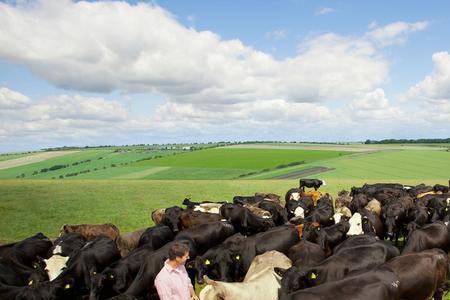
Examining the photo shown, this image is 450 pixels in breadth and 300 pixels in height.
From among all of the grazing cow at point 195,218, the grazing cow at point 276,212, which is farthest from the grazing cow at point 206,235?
the grazing cow at point 276,212

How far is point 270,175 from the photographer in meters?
52.2

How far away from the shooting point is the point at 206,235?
1313cm

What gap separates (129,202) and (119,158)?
5624cm

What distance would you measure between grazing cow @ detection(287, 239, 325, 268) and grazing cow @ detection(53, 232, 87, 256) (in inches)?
234

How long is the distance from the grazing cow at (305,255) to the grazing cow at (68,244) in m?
5.95

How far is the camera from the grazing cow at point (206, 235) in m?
12.9

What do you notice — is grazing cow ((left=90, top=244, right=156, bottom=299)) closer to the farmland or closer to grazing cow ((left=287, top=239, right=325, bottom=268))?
grazing cow ((left=287, top=239, right=325, bottom=268))

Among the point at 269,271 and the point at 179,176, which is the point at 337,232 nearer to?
the point at 269,271

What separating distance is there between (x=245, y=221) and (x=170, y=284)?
9126 mm

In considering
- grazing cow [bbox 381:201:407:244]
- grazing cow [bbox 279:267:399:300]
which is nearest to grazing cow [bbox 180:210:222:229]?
Answer: grazing cow [bbox 381:201:407:244]

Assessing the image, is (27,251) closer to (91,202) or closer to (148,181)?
(91,202)

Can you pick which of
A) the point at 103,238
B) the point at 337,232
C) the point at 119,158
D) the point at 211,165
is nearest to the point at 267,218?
the point at 337,232

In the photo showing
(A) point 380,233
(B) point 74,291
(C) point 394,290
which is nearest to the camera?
(C) point 394,290

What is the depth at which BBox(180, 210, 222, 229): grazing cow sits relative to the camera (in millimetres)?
15266
